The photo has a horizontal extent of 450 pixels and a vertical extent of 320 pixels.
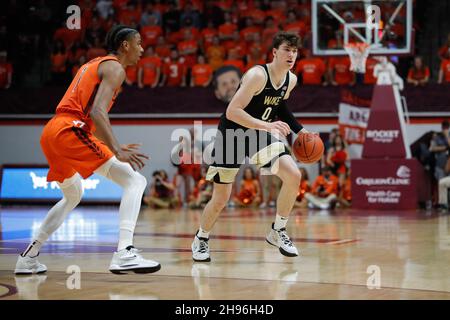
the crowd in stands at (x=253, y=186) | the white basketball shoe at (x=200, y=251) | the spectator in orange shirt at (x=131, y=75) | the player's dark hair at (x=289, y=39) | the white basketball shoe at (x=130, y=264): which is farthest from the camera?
the spectator in orange shirt at (x=131, y=75)

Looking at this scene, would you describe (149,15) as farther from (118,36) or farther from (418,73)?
(118,36)

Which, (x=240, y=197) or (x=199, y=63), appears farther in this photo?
(x=199, y=63)

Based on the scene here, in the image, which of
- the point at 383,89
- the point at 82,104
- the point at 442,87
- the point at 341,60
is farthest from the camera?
the point at 341,60

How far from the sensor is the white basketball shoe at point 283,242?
6.74m

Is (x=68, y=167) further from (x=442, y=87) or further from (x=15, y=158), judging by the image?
(x=15, y=158)

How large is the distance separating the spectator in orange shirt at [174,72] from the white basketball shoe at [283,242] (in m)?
9.99

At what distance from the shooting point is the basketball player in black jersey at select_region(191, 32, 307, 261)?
6.62m

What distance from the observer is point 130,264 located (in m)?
5.23

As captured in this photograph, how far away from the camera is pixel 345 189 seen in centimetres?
1470

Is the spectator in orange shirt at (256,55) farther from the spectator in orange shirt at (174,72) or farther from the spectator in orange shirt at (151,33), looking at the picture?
the spectator in orange shirt at (151,33)

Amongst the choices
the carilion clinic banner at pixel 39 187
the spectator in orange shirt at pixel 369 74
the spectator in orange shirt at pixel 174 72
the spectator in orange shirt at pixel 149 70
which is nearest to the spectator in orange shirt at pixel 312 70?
the spectator in orange shirt at pixel 369 74
